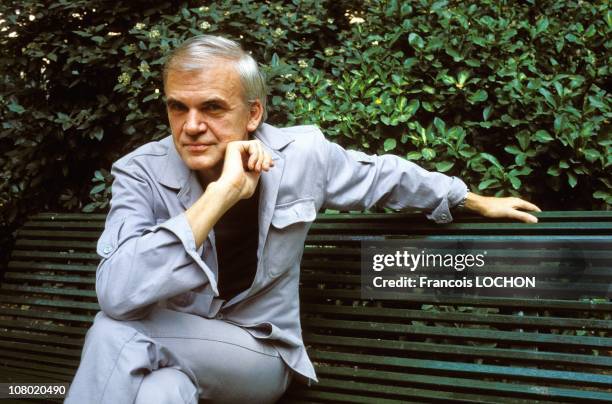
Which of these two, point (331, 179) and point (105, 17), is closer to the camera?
point (331, 179)

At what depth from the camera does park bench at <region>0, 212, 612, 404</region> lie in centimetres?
251

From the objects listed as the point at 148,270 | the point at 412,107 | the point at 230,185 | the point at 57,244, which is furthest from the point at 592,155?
the point at 57,244

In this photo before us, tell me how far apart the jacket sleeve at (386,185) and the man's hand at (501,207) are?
2.1 inches

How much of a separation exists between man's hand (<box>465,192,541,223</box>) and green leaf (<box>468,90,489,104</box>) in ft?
2.23

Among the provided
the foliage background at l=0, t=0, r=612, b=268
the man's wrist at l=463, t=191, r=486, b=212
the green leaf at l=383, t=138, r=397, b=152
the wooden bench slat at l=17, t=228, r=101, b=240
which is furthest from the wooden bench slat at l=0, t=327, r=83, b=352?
the man's wrist at l=463, t=191, r=486, b=212

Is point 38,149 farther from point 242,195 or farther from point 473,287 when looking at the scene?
point 473,287

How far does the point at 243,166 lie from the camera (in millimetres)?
2533

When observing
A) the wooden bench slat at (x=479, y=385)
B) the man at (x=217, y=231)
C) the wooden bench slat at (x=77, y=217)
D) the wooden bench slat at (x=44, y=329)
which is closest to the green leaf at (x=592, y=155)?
the man at (x=217, y=231)

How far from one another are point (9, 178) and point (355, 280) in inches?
114

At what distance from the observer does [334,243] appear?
9.92ft

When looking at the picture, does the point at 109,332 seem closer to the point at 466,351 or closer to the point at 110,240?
the point at 110,240

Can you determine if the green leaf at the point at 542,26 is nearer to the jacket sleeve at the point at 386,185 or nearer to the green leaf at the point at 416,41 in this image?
the green leaf at the point at 416,41

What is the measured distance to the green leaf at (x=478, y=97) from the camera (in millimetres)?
3258

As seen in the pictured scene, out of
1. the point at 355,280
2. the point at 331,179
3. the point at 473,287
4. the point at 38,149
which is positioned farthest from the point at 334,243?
the point at 38,149
